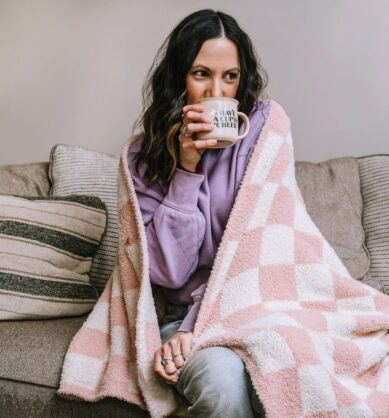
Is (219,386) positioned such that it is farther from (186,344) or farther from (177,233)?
(177,233)

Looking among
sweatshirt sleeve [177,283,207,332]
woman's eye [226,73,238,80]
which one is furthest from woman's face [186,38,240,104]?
sweatshirt sleeve [177,283,207,332]

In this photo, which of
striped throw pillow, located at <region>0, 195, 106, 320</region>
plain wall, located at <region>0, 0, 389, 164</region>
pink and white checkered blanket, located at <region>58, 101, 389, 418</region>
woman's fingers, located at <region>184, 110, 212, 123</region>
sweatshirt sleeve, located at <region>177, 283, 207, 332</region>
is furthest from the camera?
plain wall, located at <region>0, 0, 389, 164</region>

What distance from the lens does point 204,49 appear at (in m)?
1.24

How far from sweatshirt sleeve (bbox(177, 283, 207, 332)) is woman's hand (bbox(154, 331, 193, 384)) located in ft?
0.12

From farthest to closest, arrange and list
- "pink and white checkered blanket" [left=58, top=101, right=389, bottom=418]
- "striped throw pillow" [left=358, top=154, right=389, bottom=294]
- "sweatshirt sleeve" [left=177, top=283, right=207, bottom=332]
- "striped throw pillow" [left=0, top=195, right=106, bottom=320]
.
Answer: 1. "striped throw pillow" [left=358, top=154, right=389, bottom=294]
2. "striped throw pillow" [left=0, top=195, right=106, bottom=320]
3. "sweatshirt sleeve" [left=177, top=283, right=207, bottom=332]
4. "pink and white checkered blanket" [left=58, top=101, right=389, bottom=418]

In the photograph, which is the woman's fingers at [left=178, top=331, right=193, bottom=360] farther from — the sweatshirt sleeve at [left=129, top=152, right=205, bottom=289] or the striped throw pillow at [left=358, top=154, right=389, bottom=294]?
the striped throw pillow at [left=358, top=154, right=389, bottom=294]

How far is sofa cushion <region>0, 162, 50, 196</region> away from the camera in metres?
1.71

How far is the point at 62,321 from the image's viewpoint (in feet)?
4.80

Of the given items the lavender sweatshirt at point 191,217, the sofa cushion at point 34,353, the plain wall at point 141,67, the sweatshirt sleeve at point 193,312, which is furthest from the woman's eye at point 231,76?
the plain wall at point 141,67

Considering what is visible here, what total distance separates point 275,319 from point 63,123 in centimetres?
143

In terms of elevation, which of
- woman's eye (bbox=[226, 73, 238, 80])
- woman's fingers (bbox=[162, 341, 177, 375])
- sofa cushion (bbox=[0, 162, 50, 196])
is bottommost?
woman's fingers (bbox=[162, 341, 177, 375])

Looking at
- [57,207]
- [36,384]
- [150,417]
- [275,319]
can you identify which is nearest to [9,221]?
[57,207]

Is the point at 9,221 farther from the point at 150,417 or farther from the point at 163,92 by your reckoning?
the point at 150,417

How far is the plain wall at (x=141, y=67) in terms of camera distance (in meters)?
1.98
